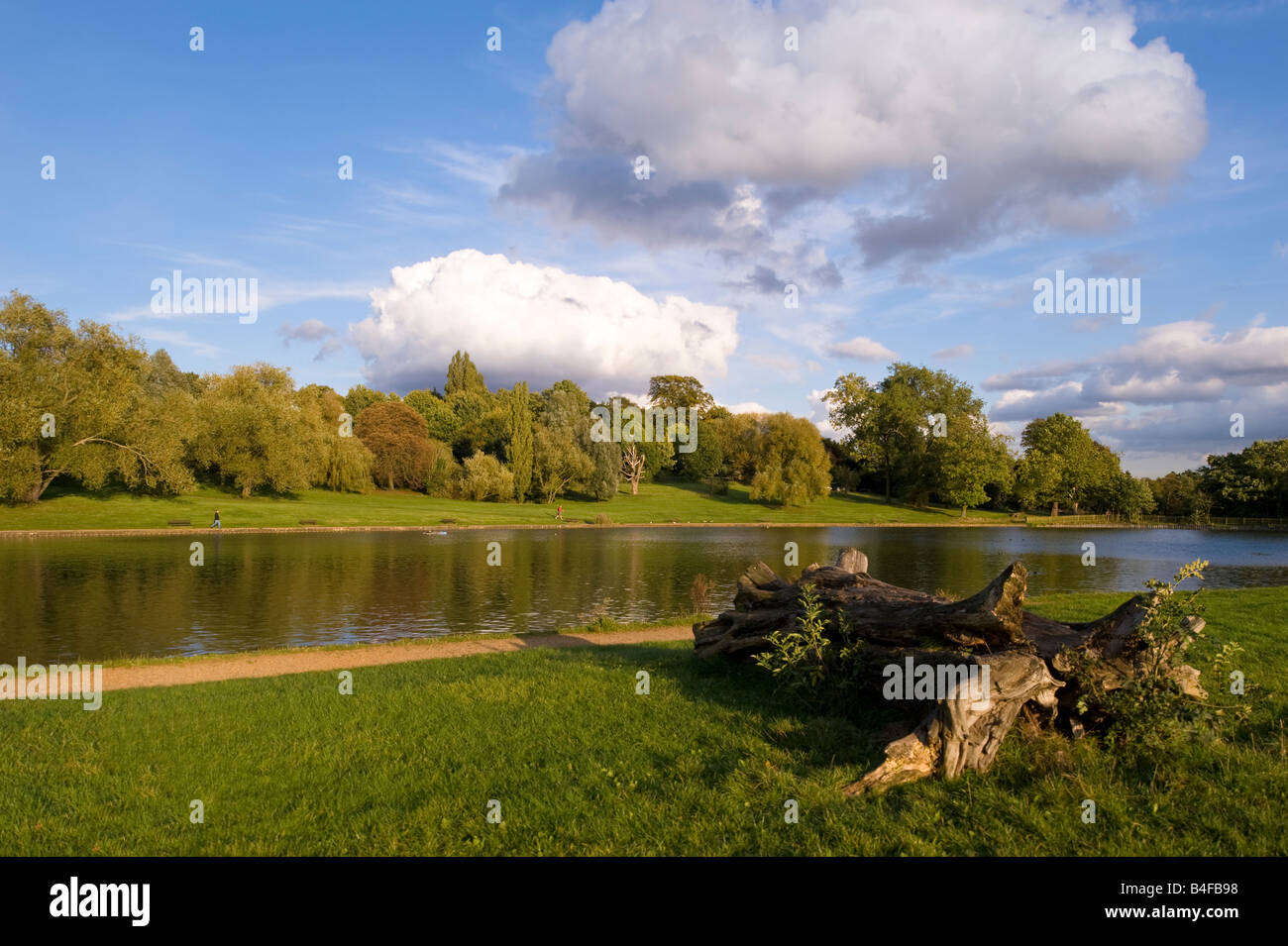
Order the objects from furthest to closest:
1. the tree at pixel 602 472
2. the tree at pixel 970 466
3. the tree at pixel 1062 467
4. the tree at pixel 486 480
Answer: the tree at pixel 1062 467
the tree at pixel 970 466
the tree at pixel 602 472
the tree at pixel 486 480

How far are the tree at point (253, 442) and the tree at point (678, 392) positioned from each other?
61047 mm

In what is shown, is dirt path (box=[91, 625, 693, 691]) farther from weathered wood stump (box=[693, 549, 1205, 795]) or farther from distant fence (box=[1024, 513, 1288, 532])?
distant fence (box=[1024, 513, 1288, 532])

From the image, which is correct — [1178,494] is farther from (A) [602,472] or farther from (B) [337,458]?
(B) [337,458]

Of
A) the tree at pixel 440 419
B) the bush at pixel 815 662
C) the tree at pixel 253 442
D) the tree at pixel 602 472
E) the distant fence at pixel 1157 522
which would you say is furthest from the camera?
the tree at pixel 440 419

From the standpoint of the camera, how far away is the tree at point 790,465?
234ft

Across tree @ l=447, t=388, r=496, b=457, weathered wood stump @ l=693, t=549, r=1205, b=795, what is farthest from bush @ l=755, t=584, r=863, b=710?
tree @ l=447, t=388, r=496, b=457

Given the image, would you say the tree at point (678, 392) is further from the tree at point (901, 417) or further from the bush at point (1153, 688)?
the bush at point (1153, 688)

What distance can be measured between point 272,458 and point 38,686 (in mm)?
47957

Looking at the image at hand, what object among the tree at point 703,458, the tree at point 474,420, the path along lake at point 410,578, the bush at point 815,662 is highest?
the tree at point 474,420

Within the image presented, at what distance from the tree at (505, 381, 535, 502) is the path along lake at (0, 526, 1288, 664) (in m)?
16.4

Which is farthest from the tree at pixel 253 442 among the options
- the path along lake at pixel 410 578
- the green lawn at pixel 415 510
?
the path along lake at pixel 410 578

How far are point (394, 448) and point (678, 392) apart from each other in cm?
5000
